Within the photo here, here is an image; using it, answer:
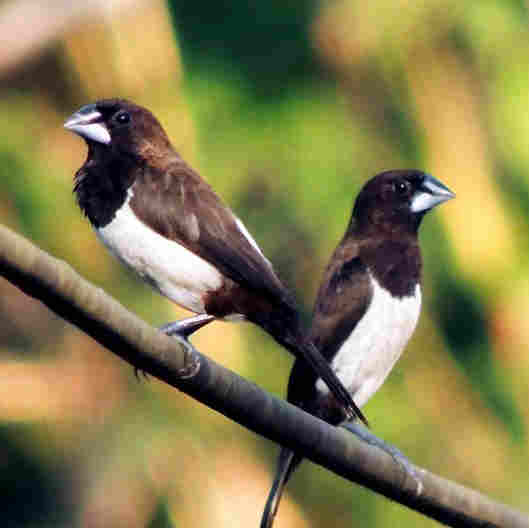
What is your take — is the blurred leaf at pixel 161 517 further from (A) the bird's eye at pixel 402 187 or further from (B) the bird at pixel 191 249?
(B) the bird at pixel 191 249

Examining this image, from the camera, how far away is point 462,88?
28.7 feet

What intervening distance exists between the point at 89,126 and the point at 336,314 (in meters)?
1.65

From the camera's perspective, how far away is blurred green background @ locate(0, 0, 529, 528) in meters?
7.82

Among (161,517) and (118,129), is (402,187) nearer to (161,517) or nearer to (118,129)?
(118,129)

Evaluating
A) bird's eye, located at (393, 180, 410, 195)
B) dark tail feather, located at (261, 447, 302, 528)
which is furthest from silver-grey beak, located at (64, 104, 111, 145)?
bird's eye, located at (393, 180, 410, 195)

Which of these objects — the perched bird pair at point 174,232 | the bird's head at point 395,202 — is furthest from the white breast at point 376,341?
the perched bird pair at point 174,232

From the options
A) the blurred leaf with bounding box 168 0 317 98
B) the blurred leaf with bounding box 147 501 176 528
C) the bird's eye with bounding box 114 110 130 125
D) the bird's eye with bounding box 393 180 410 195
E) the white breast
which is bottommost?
the blurred leaf with bounding box 147 501 176 528

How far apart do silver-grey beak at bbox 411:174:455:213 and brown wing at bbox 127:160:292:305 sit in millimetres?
1439

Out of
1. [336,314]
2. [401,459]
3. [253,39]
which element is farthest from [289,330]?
[253,39]

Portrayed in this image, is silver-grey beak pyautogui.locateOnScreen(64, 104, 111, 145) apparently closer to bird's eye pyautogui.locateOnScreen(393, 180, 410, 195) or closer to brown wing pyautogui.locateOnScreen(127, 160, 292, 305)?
brown wing pyautogui.locateOnScreen(127, 160, 292, 305)

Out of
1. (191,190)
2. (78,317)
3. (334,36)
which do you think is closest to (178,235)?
(191,190)

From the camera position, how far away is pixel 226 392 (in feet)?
10.6

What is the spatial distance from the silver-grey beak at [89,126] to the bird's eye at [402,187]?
62.1 inches

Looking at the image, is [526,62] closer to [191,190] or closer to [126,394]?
[126,394]
